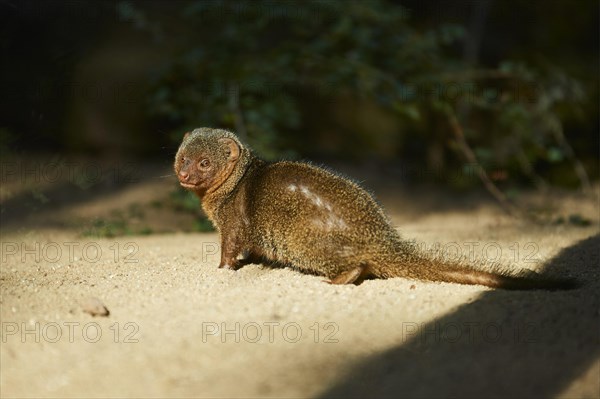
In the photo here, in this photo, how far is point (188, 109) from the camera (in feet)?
22.8

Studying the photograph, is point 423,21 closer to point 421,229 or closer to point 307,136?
point 307,136

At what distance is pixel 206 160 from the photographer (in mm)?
4434

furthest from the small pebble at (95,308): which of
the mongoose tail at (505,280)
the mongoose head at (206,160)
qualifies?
the mongoose tail at (505,280)

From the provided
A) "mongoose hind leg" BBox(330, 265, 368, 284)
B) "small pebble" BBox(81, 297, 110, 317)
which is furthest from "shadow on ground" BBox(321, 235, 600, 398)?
"small pebble" BBox(81, 297, 110, 317)

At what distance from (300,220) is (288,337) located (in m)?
0.96

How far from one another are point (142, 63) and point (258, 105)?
3.59 metres

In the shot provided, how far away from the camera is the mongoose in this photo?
12.9 ft

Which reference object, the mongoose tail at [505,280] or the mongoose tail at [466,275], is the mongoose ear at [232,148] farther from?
the mongoose tail at [505,280]

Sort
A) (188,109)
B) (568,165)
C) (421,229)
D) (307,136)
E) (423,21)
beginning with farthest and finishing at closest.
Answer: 1. (307,136)
2. (423,21)
3. (568,165)
4. (188,109)
5. (421,229)

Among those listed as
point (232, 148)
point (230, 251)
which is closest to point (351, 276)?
point (230, 251)

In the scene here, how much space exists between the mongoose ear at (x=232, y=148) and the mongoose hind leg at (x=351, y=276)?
1085 mm

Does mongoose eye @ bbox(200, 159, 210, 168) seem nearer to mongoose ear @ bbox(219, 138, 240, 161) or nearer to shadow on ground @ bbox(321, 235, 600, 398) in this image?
mongoose ear @ bbox(219, 138, 240, 161)

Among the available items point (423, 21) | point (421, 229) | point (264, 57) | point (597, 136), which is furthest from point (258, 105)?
point (597, 136)

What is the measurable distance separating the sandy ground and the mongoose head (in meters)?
0.58
